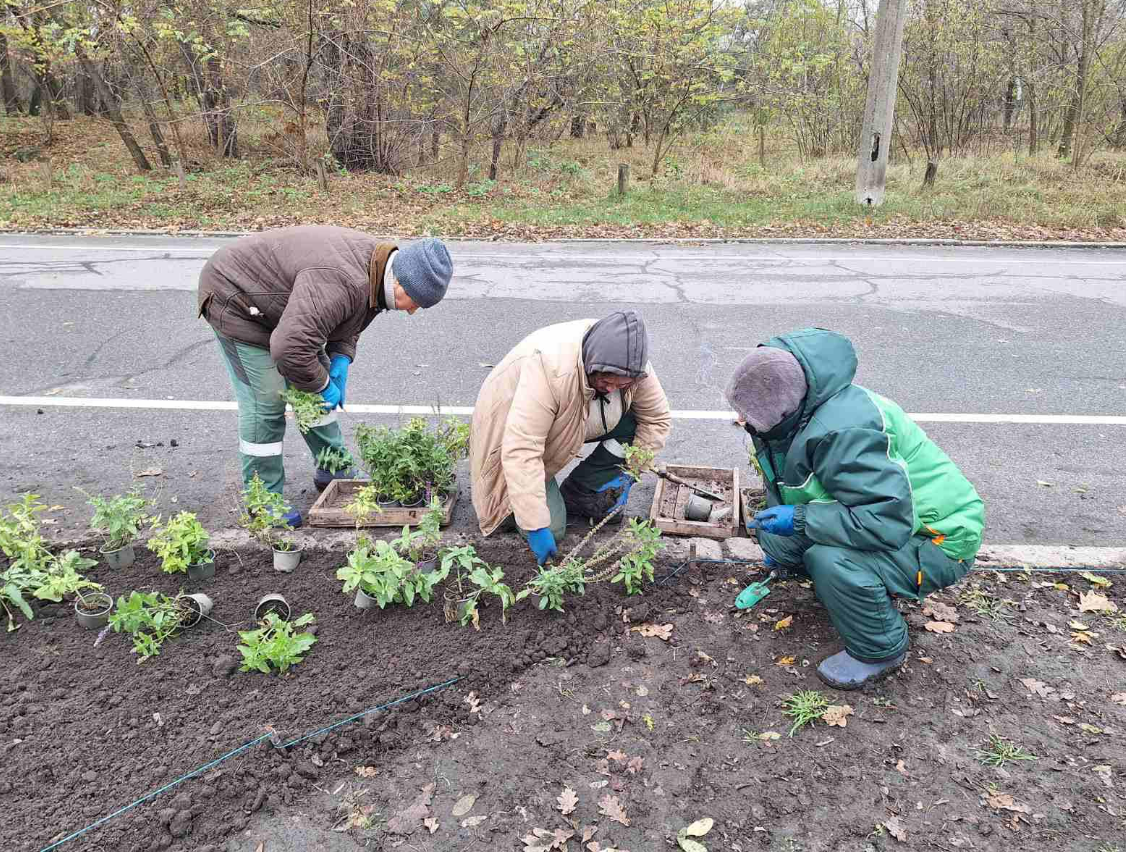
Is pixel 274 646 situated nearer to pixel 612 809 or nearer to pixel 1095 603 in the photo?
pixel 612 809

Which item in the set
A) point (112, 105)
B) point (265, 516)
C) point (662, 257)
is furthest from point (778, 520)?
point (112, 105)

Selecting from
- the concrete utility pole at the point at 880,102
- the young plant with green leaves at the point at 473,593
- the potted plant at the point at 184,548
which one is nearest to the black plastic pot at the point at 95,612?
the potted plant at the point at 184,548

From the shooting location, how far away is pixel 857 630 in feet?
9.12

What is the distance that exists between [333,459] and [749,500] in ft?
7.14

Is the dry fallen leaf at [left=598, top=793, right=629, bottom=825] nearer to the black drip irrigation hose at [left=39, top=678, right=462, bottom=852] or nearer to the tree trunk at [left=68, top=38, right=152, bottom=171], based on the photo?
the black drip irrigation hose at [left=39, top=678, right=462, bottom=852]

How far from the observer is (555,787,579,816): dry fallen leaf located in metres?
2.40

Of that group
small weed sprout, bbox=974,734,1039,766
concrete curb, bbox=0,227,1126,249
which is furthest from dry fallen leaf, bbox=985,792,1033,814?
concrete curb, bbox=0,227,1126,249

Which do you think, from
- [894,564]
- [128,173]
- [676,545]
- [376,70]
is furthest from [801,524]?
[128,173]

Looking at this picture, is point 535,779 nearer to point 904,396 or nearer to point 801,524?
point 801,524

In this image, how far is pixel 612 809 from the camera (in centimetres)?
240

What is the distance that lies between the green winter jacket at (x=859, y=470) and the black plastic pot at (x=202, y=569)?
2.46 m

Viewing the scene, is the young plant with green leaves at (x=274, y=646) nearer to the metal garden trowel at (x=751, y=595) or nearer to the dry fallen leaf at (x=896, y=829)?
the metal garden trowel at (x=751, y=595)

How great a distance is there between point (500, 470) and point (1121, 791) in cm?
252

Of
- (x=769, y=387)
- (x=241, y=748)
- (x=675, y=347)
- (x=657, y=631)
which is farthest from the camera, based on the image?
(x=675, y=347)
